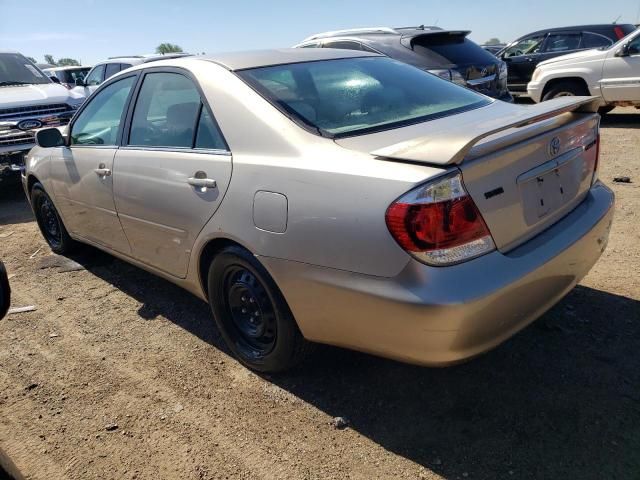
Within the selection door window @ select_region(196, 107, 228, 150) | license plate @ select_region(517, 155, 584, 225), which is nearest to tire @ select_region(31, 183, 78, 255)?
door window @ select_region(196, 107, 228, 150)

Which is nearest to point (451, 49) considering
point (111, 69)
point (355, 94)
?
point (355, 94)

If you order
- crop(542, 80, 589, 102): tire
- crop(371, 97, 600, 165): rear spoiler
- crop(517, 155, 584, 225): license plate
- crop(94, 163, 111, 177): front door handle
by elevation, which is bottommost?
crop(542, 80, 589, 102): tire

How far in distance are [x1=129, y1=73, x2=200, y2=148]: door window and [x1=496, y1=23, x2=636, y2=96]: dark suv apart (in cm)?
1080

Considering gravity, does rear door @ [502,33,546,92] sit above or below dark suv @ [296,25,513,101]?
below

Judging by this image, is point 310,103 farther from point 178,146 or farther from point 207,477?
point 207,477

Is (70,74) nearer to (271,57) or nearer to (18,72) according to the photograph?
(18,72)

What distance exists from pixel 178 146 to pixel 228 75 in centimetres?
50

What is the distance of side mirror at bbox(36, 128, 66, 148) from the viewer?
4.24m

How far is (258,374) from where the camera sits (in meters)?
3.00

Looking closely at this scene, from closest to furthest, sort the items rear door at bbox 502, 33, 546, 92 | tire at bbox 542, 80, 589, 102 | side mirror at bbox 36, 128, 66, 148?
1. side mirror at bbox 36, 128, 66, 148
2. tire at bbox 542, 80, 589, 102
3. rear door at bbox 502, 33, 546, 92

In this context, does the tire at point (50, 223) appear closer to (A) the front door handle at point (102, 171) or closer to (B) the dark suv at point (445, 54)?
(A) the front door handle at point (102, 171)

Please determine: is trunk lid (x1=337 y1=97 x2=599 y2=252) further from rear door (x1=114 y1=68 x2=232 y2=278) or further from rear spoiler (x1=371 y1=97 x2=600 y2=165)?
rear door (x1=114 y1=68 x2=232 y2=278)

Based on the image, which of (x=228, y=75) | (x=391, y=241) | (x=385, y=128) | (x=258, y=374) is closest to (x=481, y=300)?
(x=391, y=241)

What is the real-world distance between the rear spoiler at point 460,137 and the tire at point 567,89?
306 inches
